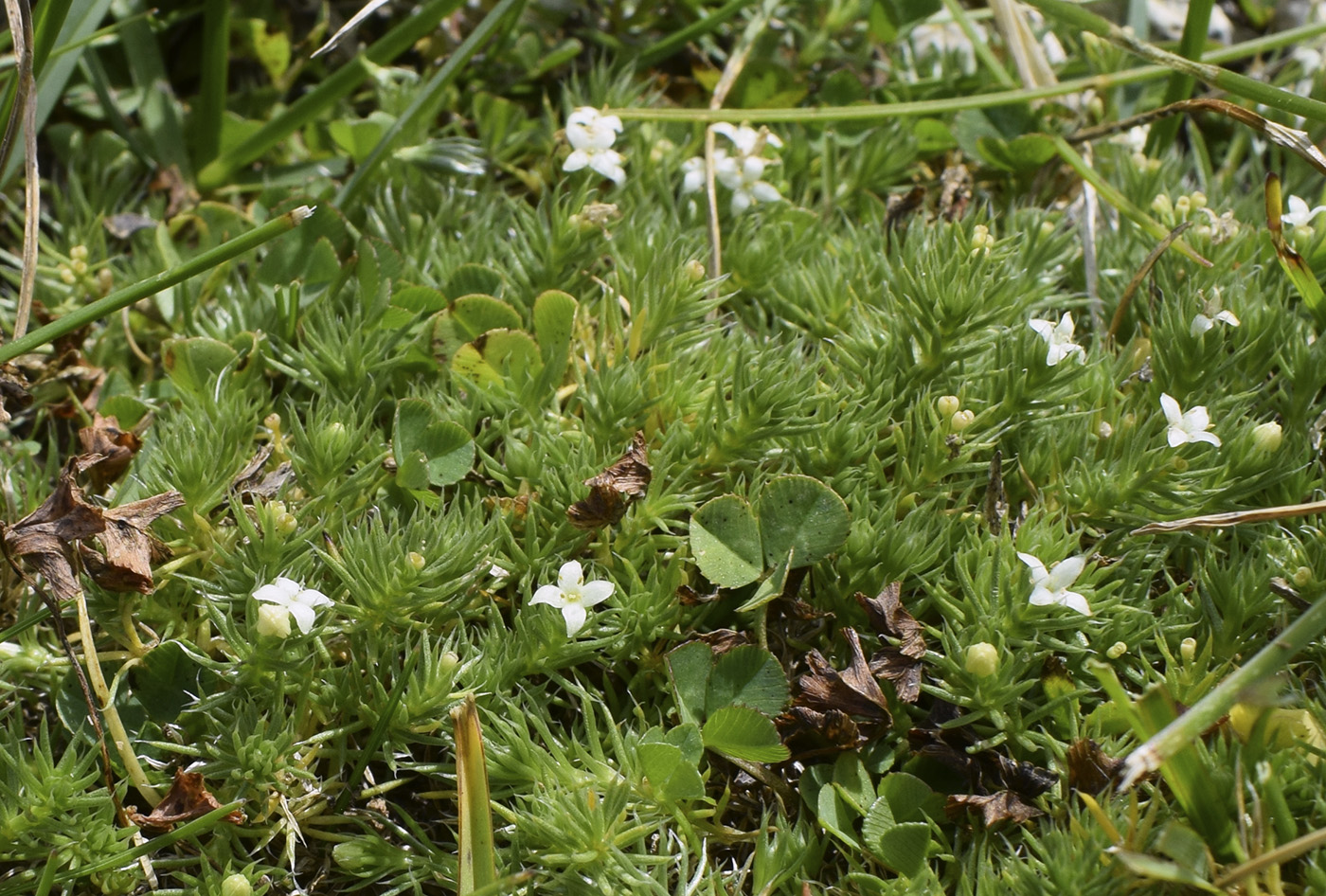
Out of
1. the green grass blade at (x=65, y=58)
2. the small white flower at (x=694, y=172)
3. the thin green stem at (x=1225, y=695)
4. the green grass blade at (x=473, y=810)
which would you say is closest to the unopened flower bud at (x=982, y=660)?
the thin green stem at (x=1225, y=695)

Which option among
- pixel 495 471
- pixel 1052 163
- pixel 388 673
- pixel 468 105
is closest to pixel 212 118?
pixel 468 105

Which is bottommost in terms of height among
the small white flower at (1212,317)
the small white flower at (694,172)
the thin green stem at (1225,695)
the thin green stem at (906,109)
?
the thin green stem at (1225,695)

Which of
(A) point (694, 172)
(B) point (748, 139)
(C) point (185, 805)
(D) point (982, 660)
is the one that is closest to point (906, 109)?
(B) point (748, 139)

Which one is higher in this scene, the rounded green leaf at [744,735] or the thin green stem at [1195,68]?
the thin green stem at [1195,68]

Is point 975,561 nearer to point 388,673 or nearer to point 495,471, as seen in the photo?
point 495,471

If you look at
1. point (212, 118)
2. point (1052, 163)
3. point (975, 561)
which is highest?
point (212, 118)

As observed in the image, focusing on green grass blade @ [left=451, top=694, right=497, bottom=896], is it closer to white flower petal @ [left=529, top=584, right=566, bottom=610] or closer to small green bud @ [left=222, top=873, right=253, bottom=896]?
white flower petal @ [left=529, top=584, right=566, bottom=610]

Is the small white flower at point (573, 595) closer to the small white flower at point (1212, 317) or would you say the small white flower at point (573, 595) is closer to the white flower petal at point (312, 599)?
the white flower petal at point (312, 599)
